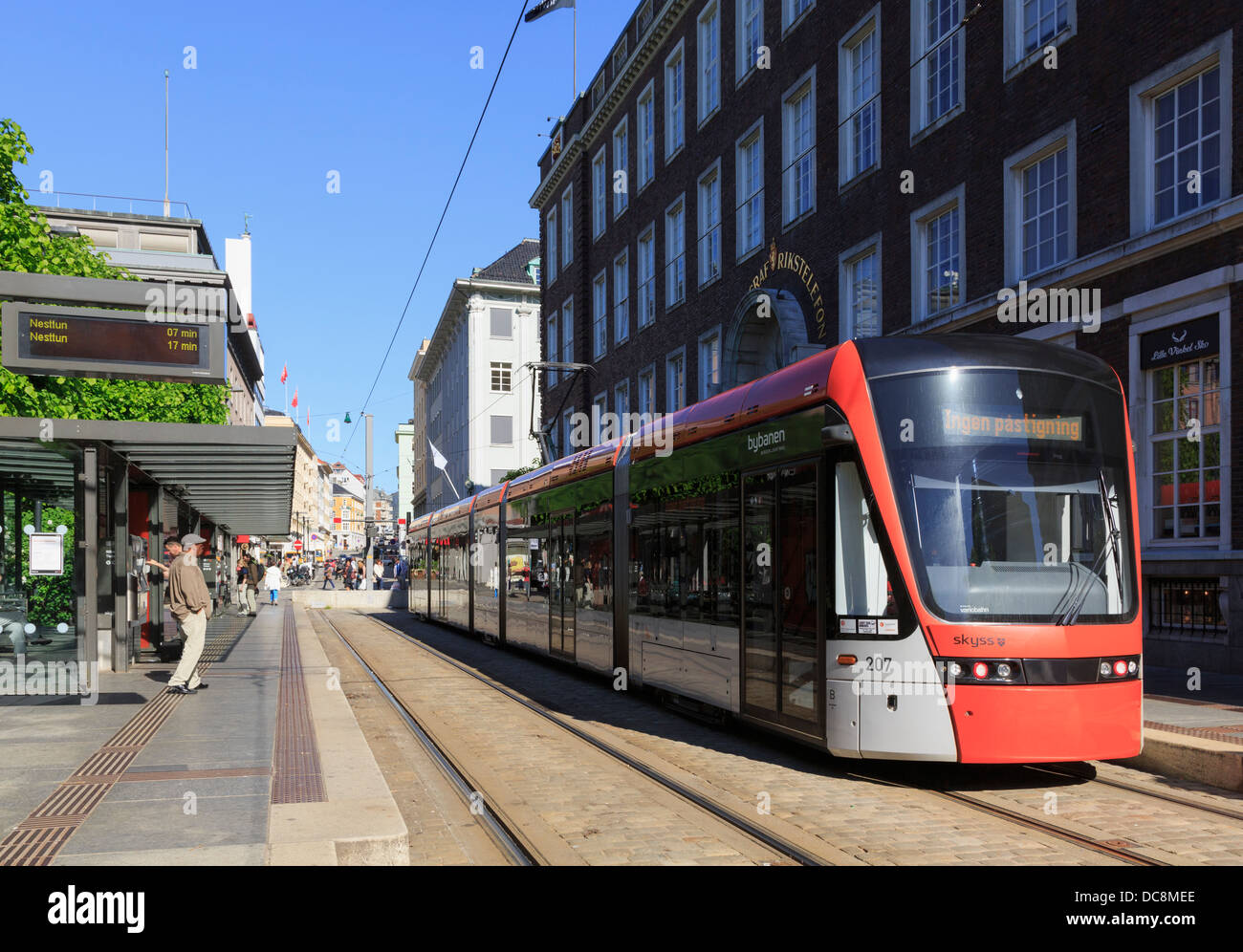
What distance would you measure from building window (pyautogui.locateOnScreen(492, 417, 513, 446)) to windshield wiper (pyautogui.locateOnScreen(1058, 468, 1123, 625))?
208 feet

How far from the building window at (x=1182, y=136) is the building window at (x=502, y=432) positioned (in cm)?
5711

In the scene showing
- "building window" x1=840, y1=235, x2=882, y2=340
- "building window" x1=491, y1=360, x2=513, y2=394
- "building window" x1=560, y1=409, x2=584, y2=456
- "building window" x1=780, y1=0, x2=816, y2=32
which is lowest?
"building window" x1=560, y1=409, x2=584, y2=456

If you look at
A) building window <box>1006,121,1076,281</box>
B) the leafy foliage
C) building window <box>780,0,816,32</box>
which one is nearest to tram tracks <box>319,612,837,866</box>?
building window <box>1006,121,1076,281</box>

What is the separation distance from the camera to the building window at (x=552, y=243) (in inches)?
1858

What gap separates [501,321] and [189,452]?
56.7m

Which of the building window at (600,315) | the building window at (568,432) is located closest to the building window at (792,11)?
the building window at (600,315)

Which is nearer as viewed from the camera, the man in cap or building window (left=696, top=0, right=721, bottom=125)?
the man in cap

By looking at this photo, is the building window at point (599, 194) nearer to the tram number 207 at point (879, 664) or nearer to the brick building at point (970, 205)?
the brick building at point (970, 205)

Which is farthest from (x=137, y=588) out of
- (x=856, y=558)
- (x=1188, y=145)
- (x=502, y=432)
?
(x=502, y=432)

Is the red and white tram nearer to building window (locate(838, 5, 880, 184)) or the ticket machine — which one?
the ticket machine

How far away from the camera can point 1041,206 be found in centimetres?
1781

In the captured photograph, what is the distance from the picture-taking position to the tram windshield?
25.8 ft
